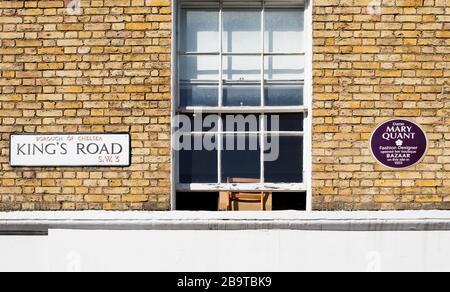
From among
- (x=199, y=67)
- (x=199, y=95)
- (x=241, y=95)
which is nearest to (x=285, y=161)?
(x=241, y=95)

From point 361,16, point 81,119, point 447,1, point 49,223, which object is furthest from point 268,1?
point 49,223

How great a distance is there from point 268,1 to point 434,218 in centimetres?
250

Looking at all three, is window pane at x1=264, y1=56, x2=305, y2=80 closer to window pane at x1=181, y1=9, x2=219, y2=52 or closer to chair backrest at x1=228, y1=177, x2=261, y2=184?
window pane at x1=181, y1=9, x2=219, y2=52

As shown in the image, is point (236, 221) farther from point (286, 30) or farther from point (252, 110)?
point (286, 30)

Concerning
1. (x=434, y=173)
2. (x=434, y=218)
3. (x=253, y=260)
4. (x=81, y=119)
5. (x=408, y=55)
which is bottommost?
(x=253, y=260)

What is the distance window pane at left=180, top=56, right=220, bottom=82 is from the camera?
6156 millimetres

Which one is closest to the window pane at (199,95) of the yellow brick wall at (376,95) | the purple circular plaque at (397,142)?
the yellow brick wall at (376,95)

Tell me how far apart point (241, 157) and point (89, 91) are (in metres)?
1.54

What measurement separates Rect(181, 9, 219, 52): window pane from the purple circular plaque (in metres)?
1.73

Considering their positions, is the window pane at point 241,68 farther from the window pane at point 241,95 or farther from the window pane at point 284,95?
the window pane at point 284,95

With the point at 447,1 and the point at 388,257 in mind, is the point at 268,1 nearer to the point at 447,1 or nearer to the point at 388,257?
the point at 447,1

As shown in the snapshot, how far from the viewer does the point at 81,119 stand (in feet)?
19.5

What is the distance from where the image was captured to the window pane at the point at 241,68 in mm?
6152

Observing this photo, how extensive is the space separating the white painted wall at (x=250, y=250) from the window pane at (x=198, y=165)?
23.3 inches
